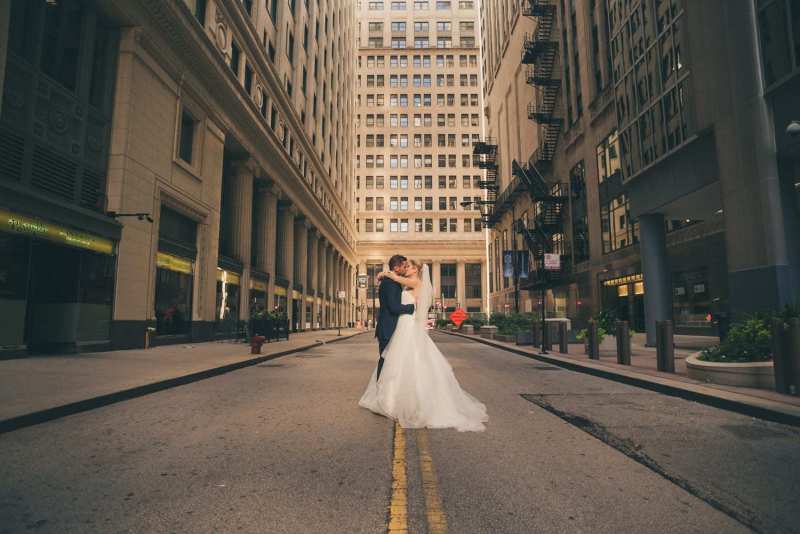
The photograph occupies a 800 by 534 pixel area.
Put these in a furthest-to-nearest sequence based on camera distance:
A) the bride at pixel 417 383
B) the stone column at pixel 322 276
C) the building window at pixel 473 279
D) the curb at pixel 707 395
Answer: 1. the building window at pixel 473 279
2. the stone column at pixel 322 276
3. the curb at pixel 707 395
4. the bride at pixel 417 383

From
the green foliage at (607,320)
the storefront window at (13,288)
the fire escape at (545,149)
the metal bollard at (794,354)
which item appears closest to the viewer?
the metal bollard at (794,354)

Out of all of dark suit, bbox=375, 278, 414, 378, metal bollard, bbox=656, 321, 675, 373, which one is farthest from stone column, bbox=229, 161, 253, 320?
dark suit, bbox=375, 278, 414, 378

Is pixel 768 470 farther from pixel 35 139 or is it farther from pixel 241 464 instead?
pixel 35 139

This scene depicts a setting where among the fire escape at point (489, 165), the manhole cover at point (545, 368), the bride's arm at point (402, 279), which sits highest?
the fire escape at point (489, 165)

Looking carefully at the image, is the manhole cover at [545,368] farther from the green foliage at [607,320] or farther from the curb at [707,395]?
the green foliage at [607,320]

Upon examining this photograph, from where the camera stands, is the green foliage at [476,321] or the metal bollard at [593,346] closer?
the metal bollard at [593,346]

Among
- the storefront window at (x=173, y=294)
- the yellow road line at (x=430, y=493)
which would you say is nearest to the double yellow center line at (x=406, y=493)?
the yellow road line at (x=430, y=493)

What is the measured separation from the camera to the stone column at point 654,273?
63.1 feet

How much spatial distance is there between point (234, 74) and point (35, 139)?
1312 cm

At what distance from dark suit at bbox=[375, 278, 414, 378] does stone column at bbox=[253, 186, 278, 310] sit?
27300 millimetres

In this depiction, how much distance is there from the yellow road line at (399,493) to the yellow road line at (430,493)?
148 mm

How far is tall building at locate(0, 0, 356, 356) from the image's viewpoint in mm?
13000

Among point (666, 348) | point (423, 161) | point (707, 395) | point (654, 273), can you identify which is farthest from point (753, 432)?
point (423, 161)

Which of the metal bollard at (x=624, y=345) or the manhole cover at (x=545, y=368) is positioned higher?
the metal bollard at (x=624, y=345)
